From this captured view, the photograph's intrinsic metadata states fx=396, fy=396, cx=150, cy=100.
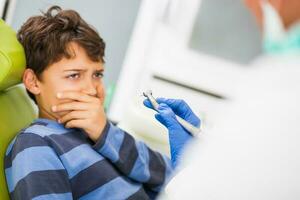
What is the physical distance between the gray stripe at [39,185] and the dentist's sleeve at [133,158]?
204 mm

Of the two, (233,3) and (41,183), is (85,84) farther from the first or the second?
(233,3)

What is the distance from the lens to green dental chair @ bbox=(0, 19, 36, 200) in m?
1.03

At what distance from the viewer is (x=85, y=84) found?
1.19 metres

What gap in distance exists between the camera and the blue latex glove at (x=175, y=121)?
3.51ft

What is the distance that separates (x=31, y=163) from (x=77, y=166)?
0.47 feet

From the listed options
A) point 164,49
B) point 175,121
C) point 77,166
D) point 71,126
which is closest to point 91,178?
point 77,166

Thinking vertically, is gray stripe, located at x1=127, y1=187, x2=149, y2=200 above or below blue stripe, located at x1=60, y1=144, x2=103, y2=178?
below

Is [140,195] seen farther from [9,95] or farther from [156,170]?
[9,95]

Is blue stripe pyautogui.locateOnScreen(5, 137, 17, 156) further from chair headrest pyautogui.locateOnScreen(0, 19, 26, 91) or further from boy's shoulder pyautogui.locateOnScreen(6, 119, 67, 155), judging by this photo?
chair headrest pyautogui.locateOnScreen(0, 19, 26, 91)

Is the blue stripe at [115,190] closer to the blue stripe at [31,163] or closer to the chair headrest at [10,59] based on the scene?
the blue stripe at [31,163]

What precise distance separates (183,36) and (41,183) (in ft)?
3.99

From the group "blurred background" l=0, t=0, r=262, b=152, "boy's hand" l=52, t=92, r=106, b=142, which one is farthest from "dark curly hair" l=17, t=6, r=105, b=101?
"blurred background" l=0, t=0, r=262, b=152

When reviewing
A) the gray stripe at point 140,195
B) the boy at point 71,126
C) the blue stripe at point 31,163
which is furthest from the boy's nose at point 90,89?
the gray stripe at point 140,195

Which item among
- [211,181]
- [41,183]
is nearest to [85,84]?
[41,183]
